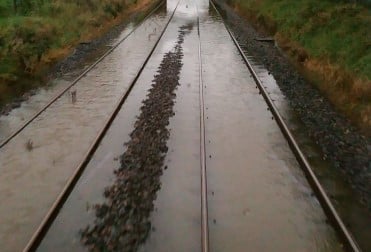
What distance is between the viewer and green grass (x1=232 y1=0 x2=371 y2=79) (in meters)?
16.1

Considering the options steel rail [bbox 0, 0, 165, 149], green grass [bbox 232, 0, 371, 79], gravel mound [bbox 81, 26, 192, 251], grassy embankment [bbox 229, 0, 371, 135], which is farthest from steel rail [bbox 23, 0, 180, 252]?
green grass [bbox 232, 0, 371, 79]

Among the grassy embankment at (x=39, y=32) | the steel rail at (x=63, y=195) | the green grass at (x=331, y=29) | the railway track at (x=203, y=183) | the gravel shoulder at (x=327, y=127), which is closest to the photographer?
the steel rail at (x=63, y=195)

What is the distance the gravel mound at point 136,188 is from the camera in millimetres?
6789

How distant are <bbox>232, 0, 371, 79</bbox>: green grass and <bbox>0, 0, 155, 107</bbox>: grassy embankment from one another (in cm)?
1085

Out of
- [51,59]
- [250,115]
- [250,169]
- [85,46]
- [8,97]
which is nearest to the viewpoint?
[250,169]

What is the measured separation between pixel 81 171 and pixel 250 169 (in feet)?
11.7

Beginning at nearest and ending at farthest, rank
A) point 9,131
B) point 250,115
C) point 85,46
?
point 9,131 < point 250,115 < point 85,46

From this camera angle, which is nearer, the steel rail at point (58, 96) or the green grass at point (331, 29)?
the steel rail at point (58, 96)

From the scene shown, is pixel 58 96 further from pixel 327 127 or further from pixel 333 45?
pixel 333 45

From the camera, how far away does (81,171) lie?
29.1 feet

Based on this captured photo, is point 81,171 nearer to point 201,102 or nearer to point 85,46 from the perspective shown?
point 201,102

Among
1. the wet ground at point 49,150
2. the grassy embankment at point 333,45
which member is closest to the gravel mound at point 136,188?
the wet ground at point 49,150

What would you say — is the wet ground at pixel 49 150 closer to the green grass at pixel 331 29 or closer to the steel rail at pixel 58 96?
the steel rail at pixel 58 96

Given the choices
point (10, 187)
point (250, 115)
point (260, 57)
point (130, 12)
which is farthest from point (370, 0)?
point (130, 12)
